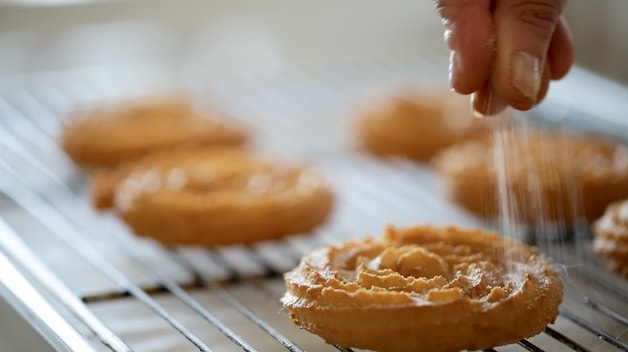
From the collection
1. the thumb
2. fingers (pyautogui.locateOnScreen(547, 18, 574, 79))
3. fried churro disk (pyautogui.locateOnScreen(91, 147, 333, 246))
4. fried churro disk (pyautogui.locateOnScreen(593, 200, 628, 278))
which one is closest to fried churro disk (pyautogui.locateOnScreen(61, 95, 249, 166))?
fried churro disk (pyautogui.locateOnScreen(91, 147, 333, 246))

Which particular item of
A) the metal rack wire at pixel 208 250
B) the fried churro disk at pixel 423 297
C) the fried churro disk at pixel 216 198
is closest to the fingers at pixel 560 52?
the fried churro disk at pixel 423 297

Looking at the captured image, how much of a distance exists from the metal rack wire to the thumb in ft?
1.63

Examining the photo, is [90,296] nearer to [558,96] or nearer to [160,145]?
[160,145]

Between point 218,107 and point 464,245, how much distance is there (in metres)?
1.89

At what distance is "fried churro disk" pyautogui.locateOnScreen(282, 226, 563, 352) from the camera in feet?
5.86

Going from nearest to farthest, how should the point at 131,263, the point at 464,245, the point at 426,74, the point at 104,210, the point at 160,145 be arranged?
the point at 464,245, the point at 131,263, the point at 104,210, the point at 160,145, the point at 426,74

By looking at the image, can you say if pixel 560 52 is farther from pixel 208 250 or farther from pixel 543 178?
pixel 208 250

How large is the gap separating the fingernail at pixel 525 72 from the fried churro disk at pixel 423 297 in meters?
0.34

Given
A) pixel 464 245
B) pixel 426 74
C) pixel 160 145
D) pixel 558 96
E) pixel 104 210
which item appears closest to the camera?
pixel 464 245

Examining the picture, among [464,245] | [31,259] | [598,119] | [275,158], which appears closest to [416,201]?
[275,158]

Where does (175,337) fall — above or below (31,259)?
below

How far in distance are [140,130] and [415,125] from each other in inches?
35.1

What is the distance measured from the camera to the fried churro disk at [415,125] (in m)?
3.46

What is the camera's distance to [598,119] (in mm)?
3480
